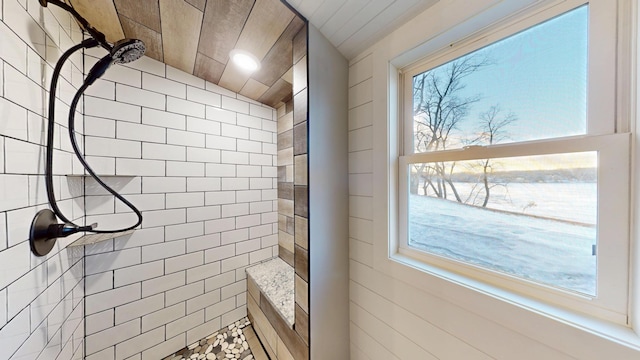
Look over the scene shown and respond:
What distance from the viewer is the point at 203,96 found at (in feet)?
4.66

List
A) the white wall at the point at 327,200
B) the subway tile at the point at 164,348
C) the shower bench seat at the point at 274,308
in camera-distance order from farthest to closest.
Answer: the subway tile at the point at 164,348 < the shower bench seat at the point at 274,308 < the white wall at the point at 327,200

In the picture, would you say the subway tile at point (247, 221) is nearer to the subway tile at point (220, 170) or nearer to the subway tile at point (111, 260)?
the subway tile at point (220, 170)

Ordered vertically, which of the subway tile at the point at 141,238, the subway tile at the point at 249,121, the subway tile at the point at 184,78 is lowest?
the subway tile at the point at 141,238

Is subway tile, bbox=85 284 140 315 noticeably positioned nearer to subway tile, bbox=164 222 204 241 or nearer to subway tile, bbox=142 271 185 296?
subway tile, bbox=142 271 185 296

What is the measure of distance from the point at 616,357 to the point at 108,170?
2.01 meters

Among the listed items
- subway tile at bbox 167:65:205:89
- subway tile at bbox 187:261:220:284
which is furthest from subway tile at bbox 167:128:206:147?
subway tile at bbox 187:261:220:284

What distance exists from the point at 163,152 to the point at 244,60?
0.77m

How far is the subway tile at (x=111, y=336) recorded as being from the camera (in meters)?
1.05

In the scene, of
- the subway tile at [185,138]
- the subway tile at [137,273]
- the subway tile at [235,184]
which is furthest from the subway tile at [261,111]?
the subway tile at [137,273]

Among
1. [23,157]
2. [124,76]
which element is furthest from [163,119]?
[23,157]

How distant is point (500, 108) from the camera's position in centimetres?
70

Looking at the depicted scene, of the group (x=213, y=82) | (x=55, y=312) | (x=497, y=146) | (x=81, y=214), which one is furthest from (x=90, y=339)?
(x=497, y=146)

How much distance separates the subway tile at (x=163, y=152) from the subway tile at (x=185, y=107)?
241 millimetres

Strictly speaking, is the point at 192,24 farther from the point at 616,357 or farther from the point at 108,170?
the point at 616,357
